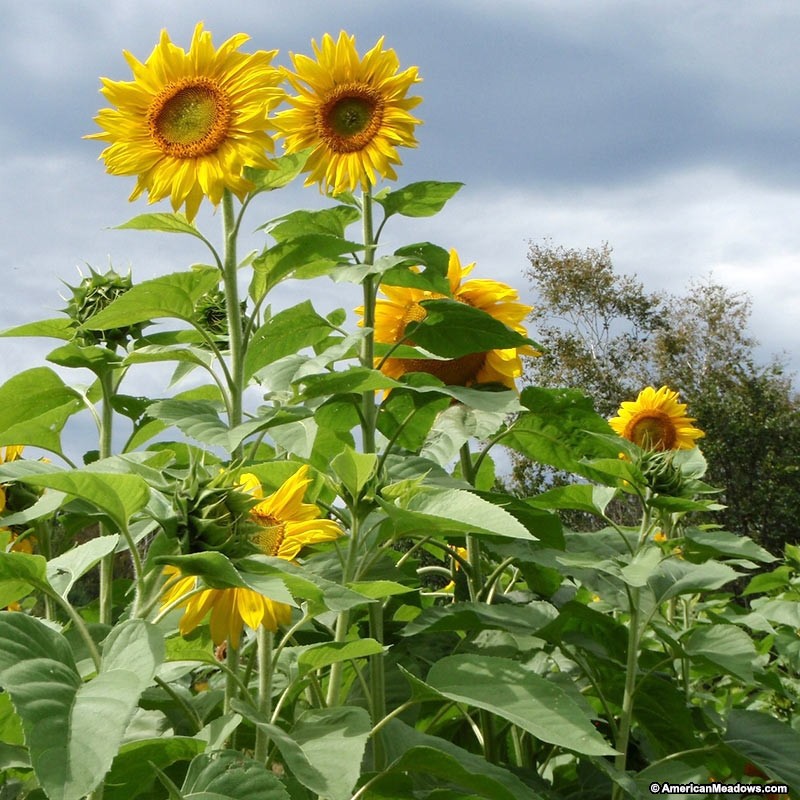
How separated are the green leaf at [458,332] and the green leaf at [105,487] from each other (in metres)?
0.84

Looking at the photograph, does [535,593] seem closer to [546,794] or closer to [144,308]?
[546,794]

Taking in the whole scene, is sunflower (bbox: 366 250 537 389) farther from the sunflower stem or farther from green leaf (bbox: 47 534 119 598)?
green leaf (bbox: 47 534 119 598)

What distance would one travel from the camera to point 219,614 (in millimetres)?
1323

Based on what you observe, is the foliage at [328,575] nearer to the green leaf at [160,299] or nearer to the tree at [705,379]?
the green leaf at [160,299]

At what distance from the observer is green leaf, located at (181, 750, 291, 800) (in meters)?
1.08

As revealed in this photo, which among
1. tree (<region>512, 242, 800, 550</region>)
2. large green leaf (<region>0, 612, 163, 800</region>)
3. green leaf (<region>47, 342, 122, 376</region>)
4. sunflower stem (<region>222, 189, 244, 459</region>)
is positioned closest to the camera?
large green leaf (<region>0, 612, 163, 800</region>)

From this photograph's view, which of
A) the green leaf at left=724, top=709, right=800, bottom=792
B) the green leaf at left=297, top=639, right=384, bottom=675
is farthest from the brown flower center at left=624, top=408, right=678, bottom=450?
the green leaf at left=297, top=639, right=384, bottom=675

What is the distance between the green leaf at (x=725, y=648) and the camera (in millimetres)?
1844

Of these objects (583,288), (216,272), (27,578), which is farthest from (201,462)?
(583,288)

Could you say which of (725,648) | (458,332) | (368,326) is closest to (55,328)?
(368,326)

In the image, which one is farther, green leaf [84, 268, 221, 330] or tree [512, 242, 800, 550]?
tree [512, 242, 800, 550]

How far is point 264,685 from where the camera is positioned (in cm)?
131

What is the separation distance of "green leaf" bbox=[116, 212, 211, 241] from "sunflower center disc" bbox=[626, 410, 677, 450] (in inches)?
64.5

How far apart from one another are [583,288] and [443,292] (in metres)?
18.3
